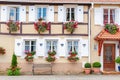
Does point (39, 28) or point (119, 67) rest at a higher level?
point (39, 28)

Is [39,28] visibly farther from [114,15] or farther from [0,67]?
[114,15]

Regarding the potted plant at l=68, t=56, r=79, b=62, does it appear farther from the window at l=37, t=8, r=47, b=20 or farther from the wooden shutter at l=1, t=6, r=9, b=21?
the wooden shutter at l=1, t=6, r=9, b=21

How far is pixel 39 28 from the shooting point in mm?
30594

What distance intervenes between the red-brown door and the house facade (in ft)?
1.07

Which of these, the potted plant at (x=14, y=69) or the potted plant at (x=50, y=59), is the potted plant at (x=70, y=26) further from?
the potted plant at (x=14, y=69)

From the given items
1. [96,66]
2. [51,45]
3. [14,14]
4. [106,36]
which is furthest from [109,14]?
[14,14]

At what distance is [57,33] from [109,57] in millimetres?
4871

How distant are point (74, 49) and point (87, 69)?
83.0 inches

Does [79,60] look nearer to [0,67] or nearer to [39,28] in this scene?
[39,28]

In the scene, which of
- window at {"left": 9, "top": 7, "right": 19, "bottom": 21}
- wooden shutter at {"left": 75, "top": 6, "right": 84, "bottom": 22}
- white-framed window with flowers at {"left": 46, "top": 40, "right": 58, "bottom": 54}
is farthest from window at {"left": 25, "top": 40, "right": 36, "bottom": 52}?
wooden shutter at {"left": 75, "top": 6, "right": 84, "bottom": 22}

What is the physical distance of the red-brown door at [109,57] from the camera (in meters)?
31.5

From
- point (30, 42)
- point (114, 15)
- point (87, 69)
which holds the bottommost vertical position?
point (87, 69)

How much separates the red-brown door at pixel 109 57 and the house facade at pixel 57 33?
326 mm

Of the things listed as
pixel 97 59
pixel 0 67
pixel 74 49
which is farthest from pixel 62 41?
pixel 0 67
